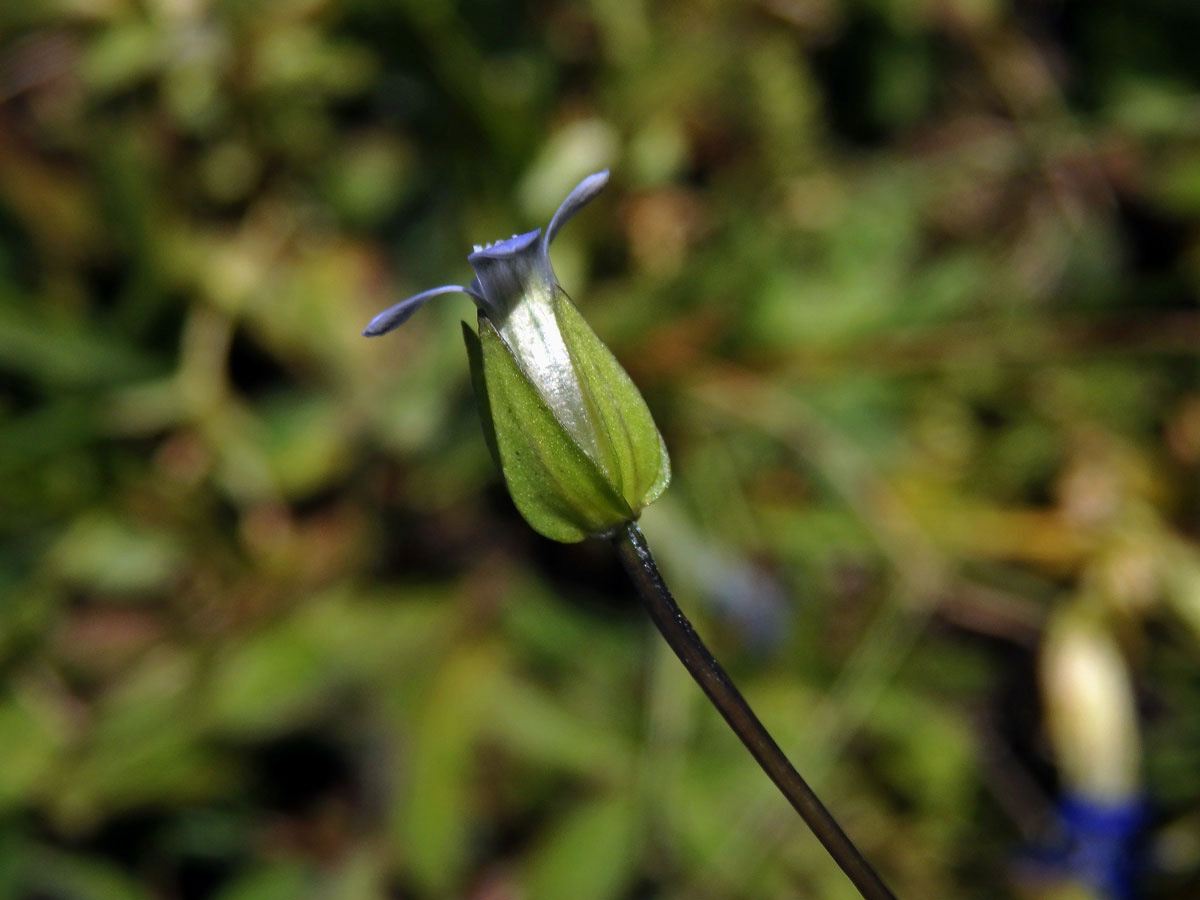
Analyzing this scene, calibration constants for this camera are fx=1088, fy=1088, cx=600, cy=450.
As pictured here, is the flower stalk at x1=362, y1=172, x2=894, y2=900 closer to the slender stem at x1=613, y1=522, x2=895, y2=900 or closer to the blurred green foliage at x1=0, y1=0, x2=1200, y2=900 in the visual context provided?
the slender stem at x1=613, y1=522, x2=895, y2=900

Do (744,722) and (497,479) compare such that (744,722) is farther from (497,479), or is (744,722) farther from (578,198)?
(497,479)

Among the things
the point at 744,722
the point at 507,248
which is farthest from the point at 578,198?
the point at 744,722

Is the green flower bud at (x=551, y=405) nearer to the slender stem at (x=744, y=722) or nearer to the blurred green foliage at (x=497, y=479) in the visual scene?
the slender stem at (x=744, y=722)

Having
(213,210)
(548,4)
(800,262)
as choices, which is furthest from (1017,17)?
(213,210)

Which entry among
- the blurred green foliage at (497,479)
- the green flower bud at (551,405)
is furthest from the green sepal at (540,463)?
the blurred green foliage at (497,479)

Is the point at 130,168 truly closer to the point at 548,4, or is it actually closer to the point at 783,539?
the point at 548,4
